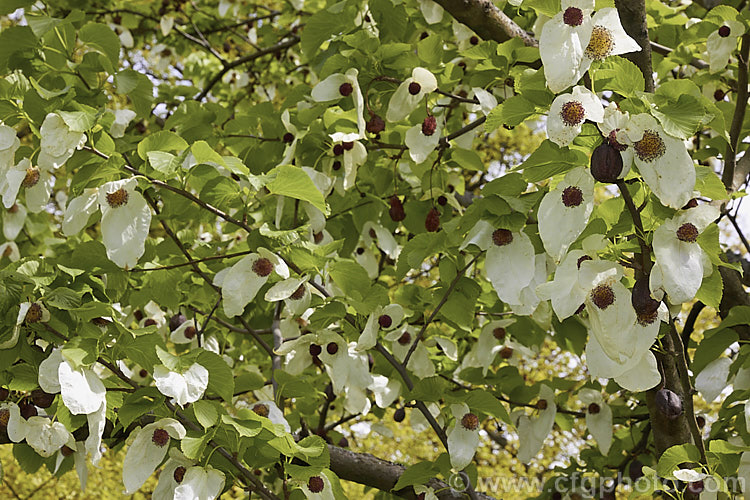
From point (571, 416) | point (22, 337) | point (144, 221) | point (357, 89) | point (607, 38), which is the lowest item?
point (571, 416)

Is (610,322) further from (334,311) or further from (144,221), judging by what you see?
(144,221)

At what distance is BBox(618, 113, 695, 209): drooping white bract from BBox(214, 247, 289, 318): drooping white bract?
0.60 metres

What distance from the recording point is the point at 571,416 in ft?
6.40

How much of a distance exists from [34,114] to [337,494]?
2.79 feet

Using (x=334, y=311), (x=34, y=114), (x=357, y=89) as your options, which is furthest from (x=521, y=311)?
(x=34, y=114)

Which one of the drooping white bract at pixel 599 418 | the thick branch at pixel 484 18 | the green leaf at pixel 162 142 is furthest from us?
the drooping white bract at pixel 599 418

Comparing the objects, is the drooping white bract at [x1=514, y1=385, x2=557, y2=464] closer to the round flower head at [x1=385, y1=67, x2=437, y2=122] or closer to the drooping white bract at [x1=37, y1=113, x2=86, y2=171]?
the round flower head at [x1=385, y1=67, x2=437, y2=122]

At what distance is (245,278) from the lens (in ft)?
4.18

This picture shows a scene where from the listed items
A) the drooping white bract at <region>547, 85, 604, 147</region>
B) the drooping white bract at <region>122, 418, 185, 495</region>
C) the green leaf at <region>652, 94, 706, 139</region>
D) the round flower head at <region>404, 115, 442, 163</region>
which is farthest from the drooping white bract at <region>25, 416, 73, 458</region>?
the green leaf at <region>652, 94, 706, 139</region>

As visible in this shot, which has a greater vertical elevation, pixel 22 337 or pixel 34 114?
pixel 34 114

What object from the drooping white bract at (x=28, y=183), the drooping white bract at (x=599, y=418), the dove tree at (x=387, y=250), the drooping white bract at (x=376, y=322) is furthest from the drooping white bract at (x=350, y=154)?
the drooping white bract at (x=599, y=418)

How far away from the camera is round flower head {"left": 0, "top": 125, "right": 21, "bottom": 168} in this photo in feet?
4.39

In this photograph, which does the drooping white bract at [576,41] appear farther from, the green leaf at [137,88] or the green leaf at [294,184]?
the green leaf at [137,88]

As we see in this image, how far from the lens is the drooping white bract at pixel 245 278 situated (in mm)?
1267
